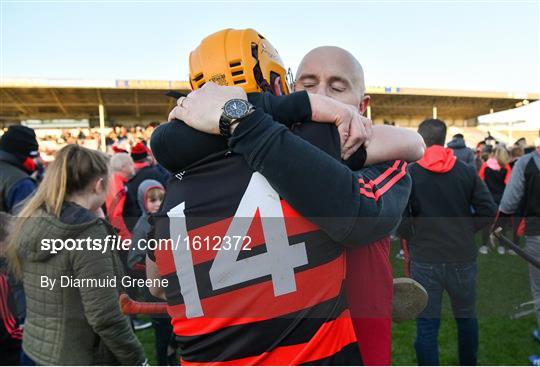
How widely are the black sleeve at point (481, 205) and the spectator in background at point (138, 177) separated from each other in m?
3.45

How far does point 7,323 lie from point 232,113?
232 cm

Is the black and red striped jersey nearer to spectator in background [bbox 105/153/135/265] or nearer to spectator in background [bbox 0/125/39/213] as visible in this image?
spectator in background [bbox 0/125/39/213]

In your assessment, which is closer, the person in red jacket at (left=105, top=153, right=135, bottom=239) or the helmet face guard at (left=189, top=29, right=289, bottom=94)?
the helmet face guard at (left=189, top=29, right=289, bottom=94)

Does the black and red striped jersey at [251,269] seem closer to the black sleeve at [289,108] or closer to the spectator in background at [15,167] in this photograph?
the black sleeve at [289,108]

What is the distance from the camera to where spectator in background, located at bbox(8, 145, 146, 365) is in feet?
6.53

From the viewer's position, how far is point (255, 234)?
995 mm

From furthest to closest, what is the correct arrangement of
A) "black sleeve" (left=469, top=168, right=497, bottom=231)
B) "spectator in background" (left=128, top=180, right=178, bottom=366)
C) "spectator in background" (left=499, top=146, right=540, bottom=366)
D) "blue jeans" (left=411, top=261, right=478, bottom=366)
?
"spectator in background" (left=499, top=146, right=540, bottom=366)
"black sleeve" (left=469, top=168, right=497, bottom=231)
"blue jeans" (left=411, top=261, right=478, bottom=366)
"spectator in background" (left=128, top=180, right=178, bottom=366)

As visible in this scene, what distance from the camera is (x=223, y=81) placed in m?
1.13

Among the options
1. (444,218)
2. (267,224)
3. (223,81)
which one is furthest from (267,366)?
(444,218)

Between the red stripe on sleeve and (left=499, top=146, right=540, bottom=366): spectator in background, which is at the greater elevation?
the red stripe on sleeve

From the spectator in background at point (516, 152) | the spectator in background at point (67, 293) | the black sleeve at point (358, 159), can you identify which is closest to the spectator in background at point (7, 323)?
the spectator in background at point (67, 293)

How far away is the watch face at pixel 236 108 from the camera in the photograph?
93cm

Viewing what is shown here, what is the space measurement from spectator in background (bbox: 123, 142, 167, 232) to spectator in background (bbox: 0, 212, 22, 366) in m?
1.84

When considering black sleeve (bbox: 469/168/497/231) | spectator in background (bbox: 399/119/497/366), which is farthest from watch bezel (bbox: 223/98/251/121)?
black sleeve (bbox: 469/168/497/231)
